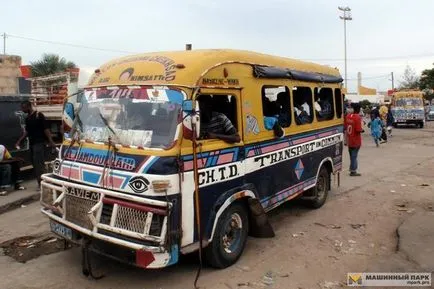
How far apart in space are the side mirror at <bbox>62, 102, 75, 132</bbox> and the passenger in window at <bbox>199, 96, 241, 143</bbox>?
66.5 inches

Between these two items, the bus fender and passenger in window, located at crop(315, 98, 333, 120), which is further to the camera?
passenger in window, located at crop(315, 98, 333, 120)

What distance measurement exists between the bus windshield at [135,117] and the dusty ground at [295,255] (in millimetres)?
1498

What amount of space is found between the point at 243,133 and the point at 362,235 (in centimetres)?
247

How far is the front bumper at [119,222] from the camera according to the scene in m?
4.33

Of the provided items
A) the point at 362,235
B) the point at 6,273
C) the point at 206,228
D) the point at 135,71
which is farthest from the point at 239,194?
the point at 6,273

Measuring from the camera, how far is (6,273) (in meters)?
5.23

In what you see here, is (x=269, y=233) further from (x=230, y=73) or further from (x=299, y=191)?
(x=230, y=73)

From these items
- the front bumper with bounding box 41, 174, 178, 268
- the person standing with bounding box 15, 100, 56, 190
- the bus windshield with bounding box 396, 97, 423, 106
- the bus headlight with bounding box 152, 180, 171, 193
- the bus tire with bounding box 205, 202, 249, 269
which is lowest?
the bus tire with bounding box 205, 202, 249, 269

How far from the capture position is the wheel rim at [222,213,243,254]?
211 inches

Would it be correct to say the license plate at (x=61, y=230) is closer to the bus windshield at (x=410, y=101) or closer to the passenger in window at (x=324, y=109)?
the passenger in window at (x=324, y=109)

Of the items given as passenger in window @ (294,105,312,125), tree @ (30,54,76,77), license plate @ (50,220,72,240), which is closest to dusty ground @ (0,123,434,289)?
license plate @ (50,220,72,240)

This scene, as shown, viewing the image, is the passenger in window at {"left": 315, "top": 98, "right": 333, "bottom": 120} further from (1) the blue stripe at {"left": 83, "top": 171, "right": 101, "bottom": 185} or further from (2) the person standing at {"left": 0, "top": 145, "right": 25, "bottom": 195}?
(2) the person standing at {"left": 0, "top": 145, "right": 25, "bottom": 195}

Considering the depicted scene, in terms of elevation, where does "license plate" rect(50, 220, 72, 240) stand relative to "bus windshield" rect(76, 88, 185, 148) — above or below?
below

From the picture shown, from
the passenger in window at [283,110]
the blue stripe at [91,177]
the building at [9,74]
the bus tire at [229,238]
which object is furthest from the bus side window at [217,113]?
the building at [9,74]
